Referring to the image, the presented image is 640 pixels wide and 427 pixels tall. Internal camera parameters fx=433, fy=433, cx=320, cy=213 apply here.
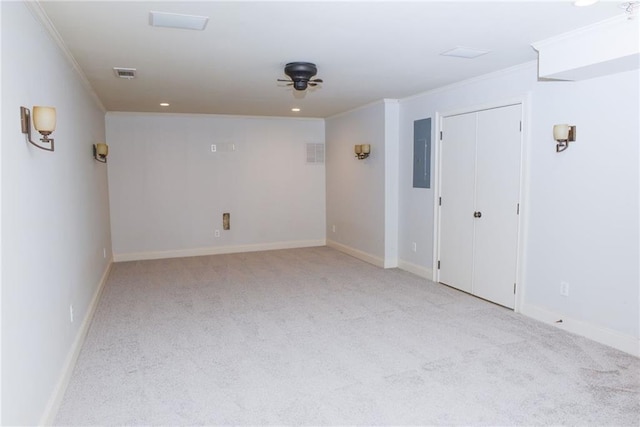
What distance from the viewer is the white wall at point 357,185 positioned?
20.2ft

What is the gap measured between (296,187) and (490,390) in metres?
5.48

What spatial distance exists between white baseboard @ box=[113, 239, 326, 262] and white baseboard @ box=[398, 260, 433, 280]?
2233 mm

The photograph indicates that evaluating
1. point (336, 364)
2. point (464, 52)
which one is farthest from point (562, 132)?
point (336, 364)

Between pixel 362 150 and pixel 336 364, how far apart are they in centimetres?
383

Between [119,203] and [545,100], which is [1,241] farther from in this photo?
[119,203]

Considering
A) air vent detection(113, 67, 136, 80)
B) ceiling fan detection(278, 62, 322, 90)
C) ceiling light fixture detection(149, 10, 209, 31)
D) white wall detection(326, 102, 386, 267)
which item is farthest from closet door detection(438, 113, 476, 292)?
air vent detection(113, 67, 136, 80)

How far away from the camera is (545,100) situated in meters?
3.84

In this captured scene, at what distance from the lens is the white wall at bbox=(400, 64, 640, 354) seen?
10.6ft

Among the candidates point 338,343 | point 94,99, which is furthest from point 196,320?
point 94,99

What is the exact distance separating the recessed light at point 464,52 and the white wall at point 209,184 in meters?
4.29

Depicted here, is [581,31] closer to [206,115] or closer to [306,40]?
[306,40]

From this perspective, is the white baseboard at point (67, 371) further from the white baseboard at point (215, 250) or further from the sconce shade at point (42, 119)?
the white baseboard at point (215, 250)

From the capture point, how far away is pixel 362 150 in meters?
6.33

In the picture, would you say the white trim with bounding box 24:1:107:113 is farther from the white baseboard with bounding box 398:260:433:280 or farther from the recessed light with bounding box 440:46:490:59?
the white baseboard with bounding box 398:260:433:280
